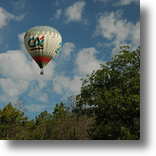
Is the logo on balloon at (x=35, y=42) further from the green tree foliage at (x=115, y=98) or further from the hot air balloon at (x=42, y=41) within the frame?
the green tree foliage at (x=115, y=98)

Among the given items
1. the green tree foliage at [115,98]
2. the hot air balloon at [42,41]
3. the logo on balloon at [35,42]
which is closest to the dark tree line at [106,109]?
the green tree foliage at [115,98]

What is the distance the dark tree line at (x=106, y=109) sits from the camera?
15.8 feet

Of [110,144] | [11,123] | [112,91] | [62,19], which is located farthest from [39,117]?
[110,144]

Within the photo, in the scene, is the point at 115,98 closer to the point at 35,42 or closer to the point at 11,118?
the point at 35,42

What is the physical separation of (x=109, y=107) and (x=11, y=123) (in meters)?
3.61

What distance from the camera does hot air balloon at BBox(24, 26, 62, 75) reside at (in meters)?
6.18

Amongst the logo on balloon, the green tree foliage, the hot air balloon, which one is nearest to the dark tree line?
the green tree foliage

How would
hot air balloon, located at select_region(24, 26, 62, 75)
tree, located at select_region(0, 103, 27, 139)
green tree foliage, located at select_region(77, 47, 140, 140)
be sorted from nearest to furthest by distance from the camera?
1. green tree foliage, located at select_region(77, 47, 140, 140)
2. hot air balloon, located at select_region(24, 26, 62, 75)
3. tree, located at select_region(0, 103, 27, 139)

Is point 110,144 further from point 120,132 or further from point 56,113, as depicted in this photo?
point 56,113

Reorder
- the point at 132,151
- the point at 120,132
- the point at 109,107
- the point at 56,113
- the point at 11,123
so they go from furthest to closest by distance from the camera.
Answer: the point at 11,123, the point at 56,113, the point at 109,107, the point at 120,132, the point at 132,151

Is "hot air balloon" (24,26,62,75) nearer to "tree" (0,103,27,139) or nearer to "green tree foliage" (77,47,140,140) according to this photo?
"green tree foliage" (77,47,140,140)

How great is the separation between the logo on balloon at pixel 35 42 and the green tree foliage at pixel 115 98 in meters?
1.07

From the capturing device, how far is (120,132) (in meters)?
4.83

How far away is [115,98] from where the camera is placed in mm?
5398
